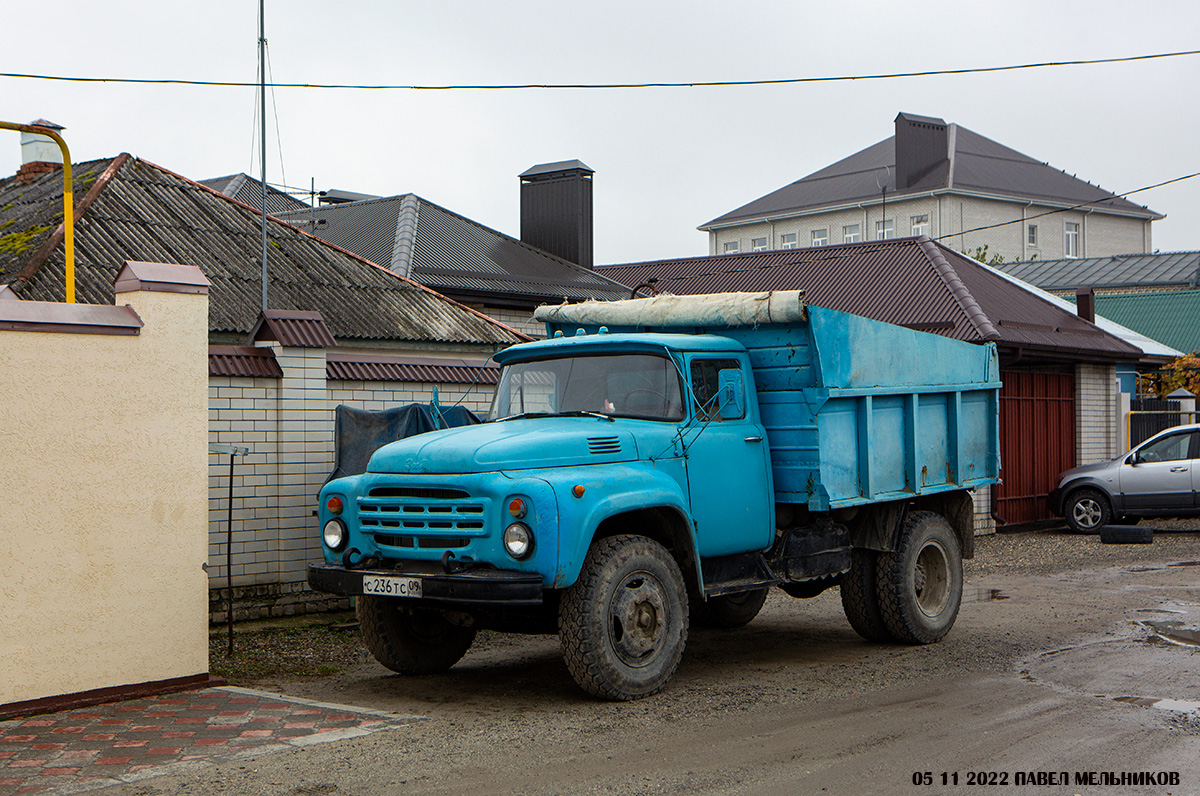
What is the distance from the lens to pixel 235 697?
7.48 m

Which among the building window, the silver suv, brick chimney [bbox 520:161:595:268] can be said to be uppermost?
the building window

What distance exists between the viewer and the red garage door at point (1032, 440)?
768 inches

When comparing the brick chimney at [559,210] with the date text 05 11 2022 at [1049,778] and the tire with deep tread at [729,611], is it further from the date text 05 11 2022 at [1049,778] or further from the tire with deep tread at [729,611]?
the date text 05 11 2022 at [1049,778]

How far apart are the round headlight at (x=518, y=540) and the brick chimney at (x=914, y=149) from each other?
46376 millimetres

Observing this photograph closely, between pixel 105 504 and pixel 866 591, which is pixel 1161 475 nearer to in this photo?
pixel 866 591

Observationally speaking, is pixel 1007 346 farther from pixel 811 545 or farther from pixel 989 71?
pixel 811 545

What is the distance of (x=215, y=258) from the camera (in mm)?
13344

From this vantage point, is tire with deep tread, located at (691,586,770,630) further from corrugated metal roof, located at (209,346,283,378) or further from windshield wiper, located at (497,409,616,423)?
corrugated metal roof, located at (209,346,283,378)

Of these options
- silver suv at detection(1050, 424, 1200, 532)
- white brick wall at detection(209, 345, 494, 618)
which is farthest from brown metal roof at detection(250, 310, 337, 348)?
silver suv at detection(1050, 424, 1200, 532)

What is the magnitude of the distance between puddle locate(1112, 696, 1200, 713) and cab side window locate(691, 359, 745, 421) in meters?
3.04

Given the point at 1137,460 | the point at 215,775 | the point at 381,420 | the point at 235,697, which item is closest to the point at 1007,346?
the point at 1137,460

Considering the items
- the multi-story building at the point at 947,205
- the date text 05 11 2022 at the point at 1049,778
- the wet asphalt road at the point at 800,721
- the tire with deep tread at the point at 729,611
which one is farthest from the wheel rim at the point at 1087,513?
the multi-story building at the point at 947,205

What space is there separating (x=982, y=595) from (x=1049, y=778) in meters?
7.06

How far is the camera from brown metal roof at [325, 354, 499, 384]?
11.3 meters
